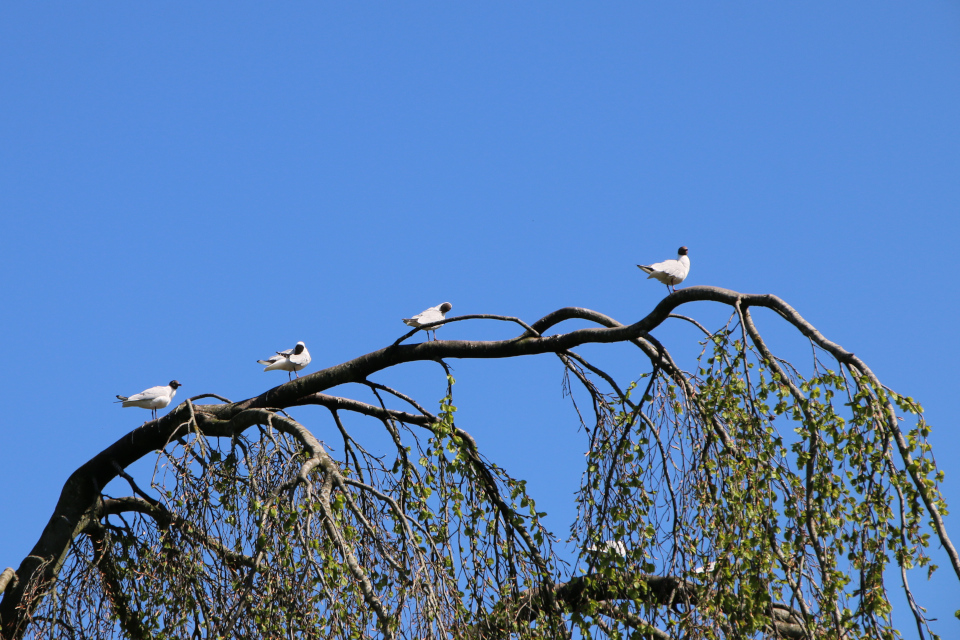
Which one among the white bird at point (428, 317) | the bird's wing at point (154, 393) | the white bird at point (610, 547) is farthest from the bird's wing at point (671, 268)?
the bird's wing at point (154, 393)

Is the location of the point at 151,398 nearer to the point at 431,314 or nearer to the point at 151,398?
the point at 151,398

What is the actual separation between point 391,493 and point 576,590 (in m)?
1.19

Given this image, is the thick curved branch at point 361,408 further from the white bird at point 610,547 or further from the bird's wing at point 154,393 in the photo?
the bird's wing at point 154,393

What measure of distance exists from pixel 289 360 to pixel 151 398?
4.19 feet

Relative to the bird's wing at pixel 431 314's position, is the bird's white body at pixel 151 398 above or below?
above

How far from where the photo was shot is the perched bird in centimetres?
770

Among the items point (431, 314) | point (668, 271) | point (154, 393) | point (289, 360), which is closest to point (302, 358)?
point (289, 360)

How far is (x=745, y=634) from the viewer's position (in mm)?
3742

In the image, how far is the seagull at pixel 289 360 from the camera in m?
7.45

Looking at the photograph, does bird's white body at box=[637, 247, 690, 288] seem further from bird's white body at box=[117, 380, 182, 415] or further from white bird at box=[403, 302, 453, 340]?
bird's white body at box=[117, 380, 182, 415]

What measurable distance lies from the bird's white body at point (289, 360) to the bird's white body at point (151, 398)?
88 cm

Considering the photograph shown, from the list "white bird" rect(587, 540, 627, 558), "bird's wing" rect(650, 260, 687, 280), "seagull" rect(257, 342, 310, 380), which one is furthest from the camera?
"seagull" rect(257, 342, 310, 380)

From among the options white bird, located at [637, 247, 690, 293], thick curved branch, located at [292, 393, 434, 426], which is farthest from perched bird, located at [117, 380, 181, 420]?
white bird, located at [637, 247, 690, 293]

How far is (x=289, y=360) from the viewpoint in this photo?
7438 mm
